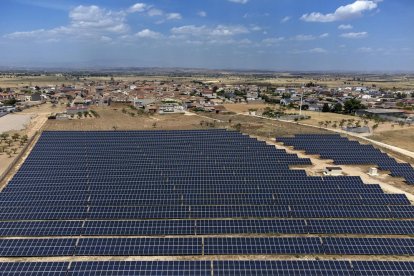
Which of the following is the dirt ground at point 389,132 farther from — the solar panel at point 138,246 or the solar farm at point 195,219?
the solar panel at point 138,246

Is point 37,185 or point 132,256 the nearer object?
point 132,256

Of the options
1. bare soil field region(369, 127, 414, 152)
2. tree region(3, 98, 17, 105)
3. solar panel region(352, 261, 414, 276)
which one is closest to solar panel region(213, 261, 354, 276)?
solar panel region(352, 261, 414, 276)

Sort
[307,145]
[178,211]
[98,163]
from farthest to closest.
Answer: [307,145], [98,163], [178,211]

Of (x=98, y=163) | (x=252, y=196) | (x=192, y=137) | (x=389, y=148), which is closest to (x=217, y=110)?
(x=192, y=137)

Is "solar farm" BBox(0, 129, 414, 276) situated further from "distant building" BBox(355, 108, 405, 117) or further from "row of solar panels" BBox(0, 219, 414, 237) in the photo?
"distant building" BBox(355, 108, 405, 117)

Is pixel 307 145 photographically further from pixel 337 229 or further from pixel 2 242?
pixel 2 242

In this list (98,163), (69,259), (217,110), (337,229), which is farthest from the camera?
(217,110)
